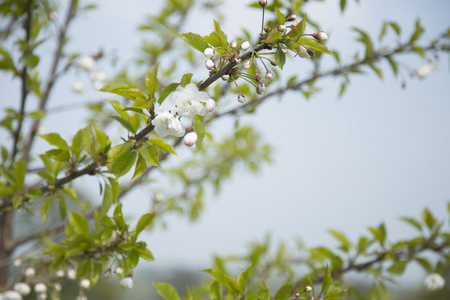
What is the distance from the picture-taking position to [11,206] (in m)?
1.20

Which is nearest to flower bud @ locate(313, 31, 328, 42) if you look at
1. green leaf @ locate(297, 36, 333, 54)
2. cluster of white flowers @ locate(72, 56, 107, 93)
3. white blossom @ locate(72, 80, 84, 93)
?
green leaf @ locate(297, 36, 333, 54)

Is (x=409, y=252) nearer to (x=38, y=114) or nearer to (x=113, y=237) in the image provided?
(x=113, y=237)

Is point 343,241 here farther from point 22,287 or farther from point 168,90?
point 22,287

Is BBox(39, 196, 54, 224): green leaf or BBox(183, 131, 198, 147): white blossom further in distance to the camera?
BBox(39, 196, 54, 224): green leaf

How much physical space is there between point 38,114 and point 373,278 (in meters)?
1.82

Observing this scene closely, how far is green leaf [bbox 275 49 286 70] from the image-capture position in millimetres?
828

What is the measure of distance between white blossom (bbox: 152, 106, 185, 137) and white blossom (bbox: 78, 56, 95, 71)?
159 centimetres

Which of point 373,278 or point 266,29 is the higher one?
point 266,29

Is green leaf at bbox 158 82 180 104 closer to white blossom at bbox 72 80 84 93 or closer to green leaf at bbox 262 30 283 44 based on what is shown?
green leaf at bbox 262 30 283 44

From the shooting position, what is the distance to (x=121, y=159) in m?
0.89

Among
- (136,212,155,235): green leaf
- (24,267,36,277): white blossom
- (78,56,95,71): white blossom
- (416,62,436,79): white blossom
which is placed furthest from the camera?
(78,56,95,71): white blossom

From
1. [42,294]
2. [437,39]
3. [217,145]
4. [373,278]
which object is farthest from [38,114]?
[437,39]

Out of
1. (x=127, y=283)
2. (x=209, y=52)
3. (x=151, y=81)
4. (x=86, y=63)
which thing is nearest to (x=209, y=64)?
(x=209, y=52)

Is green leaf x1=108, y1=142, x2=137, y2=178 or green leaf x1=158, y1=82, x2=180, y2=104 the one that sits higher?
green leaf x1=158, y1=82, x2=180, y2=104
